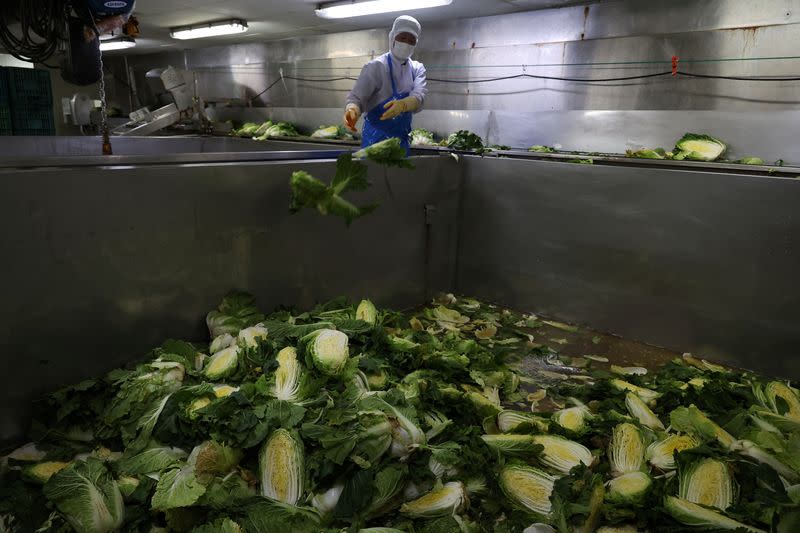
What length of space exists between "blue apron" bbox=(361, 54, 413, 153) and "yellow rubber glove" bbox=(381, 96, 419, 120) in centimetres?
17

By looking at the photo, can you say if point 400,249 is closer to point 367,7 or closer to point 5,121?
point 367,7

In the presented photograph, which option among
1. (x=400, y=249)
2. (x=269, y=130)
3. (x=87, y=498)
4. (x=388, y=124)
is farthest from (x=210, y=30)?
(x=87, y=498)

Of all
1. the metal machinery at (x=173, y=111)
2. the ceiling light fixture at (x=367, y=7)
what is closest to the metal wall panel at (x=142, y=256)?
the ceiling light fixture at (x=367, y=7)

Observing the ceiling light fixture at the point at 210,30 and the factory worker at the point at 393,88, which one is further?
the ceiling light fixture at the point at 210,30

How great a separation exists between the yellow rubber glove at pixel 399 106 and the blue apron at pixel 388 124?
6.5 inches

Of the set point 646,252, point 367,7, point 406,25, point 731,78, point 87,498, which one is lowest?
point 87,498

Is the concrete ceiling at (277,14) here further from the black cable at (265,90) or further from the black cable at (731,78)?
the black cable at (731,78)

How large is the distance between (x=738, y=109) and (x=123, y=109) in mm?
12244

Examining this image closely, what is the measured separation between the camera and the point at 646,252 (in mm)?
3139

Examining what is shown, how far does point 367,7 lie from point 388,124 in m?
2.46

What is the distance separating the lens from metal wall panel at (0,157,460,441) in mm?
1908

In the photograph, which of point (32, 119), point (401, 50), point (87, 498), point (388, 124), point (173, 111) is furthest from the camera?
point (173, 111)

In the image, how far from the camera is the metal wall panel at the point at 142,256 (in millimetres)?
1908

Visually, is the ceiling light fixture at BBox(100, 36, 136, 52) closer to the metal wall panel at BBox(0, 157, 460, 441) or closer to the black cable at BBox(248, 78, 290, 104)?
the black cable at BBox(248, 78, 290, 104)
